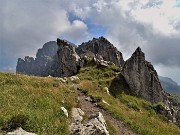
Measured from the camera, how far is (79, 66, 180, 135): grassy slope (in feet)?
129

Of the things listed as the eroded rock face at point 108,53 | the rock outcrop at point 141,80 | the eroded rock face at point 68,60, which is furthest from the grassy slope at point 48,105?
the eroded rock face at point 108,53

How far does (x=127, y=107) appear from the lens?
49.8m

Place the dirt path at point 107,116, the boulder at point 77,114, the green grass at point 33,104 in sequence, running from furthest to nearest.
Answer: the dirt path at point 107,116
the boulder at point 77,114
the green grass at point 33,104

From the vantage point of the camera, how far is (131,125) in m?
37.8

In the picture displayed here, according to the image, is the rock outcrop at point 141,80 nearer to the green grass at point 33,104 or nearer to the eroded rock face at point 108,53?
the green grass at point 33,104

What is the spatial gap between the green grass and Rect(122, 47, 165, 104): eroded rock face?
65.4 ft

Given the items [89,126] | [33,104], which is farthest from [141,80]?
[89,126]

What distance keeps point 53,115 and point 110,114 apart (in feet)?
37.9

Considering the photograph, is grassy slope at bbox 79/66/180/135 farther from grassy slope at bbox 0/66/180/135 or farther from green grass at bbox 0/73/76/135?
green grass at bbox 0/73/76/135

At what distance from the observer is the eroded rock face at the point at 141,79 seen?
59.8 meters

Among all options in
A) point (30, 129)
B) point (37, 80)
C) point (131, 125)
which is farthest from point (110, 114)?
point (30, 129)

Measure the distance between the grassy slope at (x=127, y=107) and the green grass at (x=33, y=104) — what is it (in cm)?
694

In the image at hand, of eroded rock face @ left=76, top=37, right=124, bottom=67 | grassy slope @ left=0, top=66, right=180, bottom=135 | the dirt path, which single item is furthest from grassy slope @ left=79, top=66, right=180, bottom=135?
eroded rock face @ left=76, top=37, right=124, bottom=67

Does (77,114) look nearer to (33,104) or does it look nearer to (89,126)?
(33,104)
